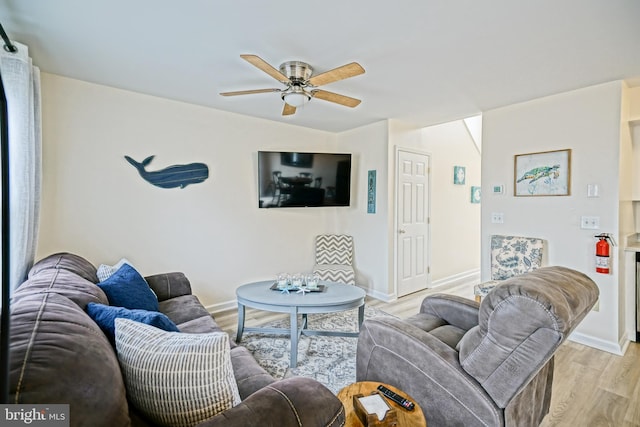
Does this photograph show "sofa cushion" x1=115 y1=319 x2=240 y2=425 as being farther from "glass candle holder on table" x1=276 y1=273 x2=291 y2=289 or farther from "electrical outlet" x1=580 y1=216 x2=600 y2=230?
"electrical outlet" x1=580 y1=216 x2=600 y2=230

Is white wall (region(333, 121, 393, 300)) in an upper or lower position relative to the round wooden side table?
upper

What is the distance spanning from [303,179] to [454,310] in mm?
2564

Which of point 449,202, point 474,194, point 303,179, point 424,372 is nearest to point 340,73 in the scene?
point 424,372

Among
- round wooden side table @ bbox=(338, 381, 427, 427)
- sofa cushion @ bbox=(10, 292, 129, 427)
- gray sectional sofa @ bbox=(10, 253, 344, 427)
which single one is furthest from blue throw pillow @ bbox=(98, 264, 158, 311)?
round wooden side table @ bbox=(338, 381, 427, 427)

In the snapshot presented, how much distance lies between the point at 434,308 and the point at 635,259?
2206 mm

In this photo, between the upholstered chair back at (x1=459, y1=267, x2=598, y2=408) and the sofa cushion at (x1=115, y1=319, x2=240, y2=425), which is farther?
the upholstered chair back at (x1=459, y1=267, x2=598, y2=408)

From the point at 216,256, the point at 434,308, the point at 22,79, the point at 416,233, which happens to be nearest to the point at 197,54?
the point at 22,79

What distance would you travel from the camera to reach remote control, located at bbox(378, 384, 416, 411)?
120 centimetres

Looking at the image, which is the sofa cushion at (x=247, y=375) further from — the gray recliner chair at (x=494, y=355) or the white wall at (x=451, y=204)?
the white wall at (x=451, y=204)

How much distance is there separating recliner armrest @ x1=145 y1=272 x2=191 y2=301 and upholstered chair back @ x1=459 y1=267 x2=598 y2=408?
236 centimetres

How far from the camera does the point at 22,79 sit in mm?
1922

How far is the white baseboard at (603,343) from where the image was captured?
261 cm

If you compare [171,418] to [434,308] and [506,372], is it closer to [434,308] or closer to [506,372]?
[506,372]

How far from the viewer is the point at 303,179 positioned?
4.02m
